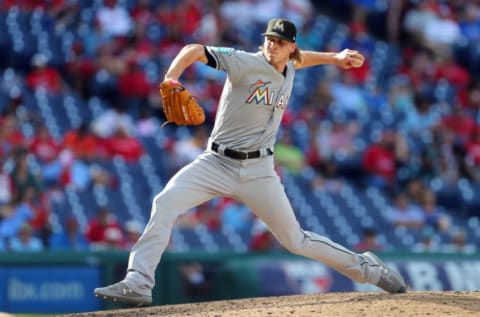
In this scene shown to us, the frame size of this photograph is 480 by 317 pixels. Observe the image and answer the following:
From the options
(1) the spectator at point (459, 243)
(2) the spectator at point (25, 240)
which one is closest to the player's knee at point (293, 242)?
(2) the spectator at point (25, 240)

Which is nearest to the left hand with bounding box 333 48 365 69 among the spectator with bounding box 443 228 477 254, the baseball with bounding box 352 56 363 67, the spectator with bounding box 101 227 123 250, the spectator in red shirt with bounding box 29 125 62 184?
the baseball with bounding box 352 56 363 67

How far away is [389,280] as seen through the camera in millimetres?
6547

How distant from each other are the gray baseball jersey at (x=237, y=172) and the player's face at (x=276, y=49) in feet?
0.16

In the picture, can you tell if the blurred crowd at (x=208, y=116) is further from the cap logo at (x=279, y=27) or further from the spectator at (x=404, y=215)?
the cap logo at (x=279, y=27)

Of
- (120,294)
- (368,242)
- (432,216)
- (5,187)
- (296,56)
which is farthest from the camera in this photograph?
(432,216)

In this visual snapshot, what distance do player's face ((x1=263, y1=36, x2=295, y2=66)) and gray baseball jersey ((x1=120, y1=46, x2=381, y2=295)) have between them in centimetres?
5

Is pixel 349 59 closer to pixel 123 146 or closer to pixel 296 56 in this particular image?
pixel 296 56

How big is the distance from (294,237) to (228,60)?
1.08 m

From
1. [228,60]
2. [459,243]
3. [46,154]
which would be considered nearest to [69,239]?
[46,154]

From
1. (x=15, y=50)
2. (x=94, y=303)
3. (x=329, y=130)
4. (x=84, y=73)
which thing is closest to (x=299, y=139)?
(x=329, y=130)

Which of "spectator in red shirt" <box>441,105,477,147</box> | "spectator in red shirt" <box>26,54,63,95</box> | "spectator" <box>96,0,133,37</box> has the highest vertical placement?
"spectator" <box>96,0,133,37</box>

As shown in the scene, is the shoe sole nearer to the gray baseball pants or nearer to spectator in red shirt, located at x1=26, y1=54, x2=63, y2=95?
the gray baseball pants

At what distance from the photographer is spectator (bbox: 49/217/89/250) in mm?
10234

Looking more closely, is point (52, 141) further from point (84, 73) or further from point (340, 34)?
point (340, 34)
